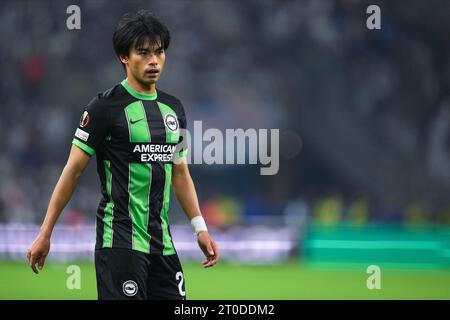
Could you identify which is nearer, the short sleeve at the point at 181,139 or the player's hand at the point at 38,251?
the player's hand at the point at 38,251

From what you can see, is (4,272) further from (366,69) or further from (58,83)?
(366,69)

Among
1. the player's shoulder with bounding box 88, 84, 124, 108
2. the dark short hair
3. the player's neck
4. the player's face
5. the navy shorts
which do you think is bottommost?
the navy shorts

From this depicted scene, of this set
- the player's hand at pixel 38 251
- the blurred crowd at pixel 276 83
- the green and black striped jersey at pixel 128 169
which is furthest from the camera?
the blurred crowd at pixel 276 83

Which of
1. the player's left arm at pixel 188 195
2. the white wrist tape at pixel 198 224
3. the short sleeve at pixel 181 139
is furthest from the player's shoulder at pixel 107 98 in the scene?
the white wrist tape at pixel 198 224

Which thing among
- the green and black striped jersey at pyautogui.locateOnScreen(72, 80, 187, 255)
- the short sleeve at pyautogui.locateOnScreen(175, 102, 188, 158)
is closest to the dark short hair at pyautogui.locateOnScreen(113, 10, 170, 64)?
the green and black striped jersey at pyautogui.locateOnScreen(72, 80, 187, 255)

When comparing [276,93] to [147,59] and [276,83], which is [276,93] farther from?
[147,59]

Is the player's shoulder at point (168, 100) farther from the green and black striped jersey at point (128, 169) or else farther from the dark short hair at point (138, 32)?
the dark short hair at point (138, 32)

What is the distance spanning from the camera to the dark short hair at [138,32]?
16.5 ft

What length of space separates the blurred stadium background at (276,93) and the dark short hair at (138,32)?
555 inches

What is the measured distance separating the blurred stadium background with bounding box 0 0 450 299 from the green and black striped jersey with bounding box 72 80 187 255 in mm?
13983

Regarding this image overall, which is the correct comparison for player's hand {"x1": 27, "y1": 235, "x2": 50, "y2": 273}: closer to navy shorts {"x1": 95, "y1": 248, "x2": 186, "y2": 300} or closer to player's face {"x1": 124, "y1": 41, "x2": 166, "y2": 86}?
navy shorts {"x1": 95, "y1": 248, "x2": 186, "y2": 300}

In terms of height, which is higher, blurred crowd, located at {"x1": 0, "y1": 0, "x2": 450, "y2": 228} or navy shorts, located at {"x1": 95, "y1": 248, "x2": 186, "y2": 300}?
blurred crowd, located at {"x1": 0, "y1": 0, "x2": 450, "y2": 228}

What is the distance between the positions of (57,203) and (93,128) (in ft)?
1.45

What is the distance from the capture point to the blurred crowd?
70.5 ft
